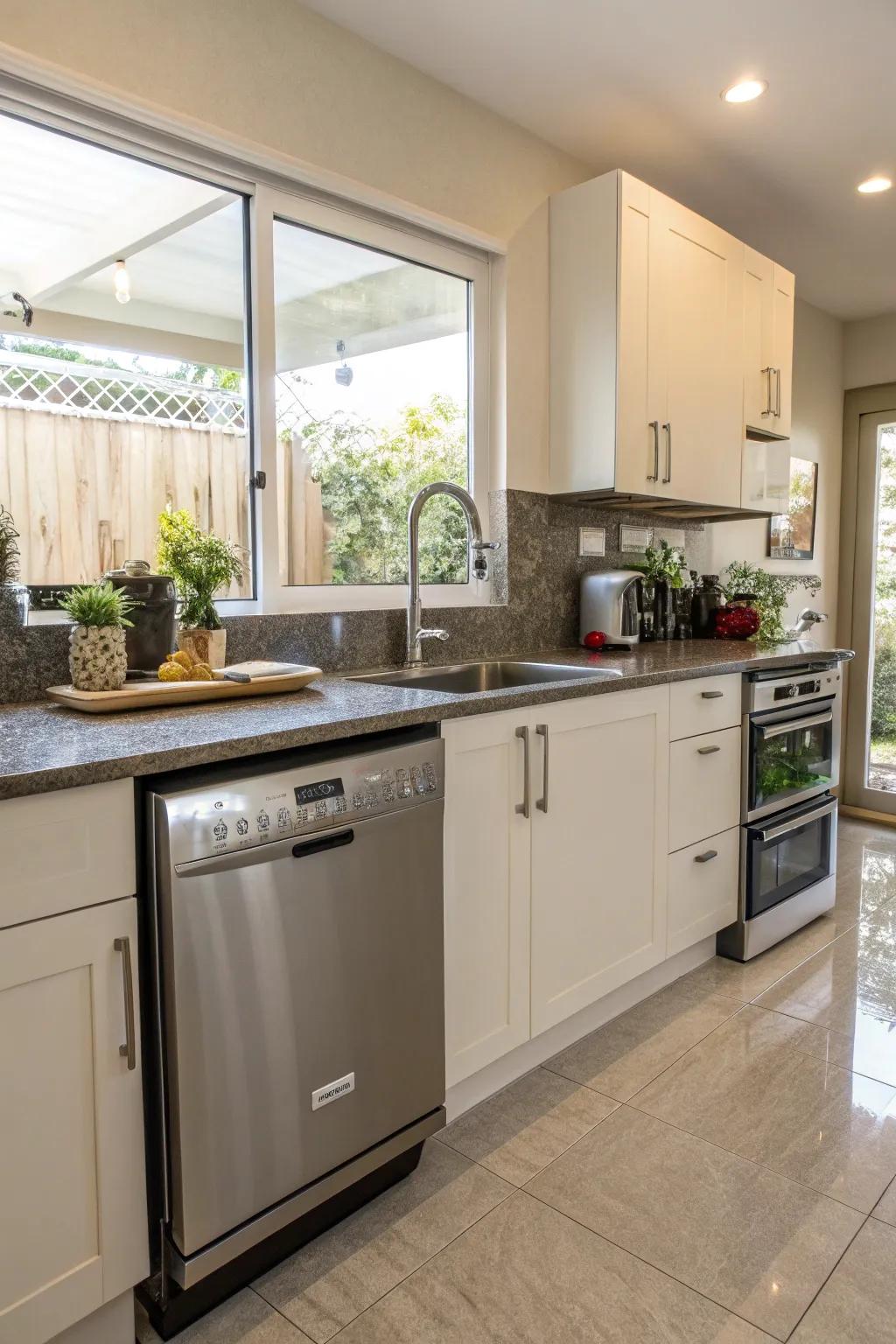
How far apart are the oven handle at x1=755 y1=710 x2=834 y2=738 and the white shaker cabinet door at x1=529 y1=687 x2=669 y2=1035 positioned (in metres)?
0.52

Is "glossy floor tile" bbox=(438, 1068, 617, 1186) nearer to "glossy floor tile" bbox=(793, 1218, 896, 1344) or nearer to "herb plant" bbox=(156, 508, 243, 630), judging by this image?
"glossy floor tile" bbox=(793, 1218, 896, 1344)

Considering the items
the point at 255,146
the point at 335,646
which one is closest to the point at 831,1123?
the point at 335,646

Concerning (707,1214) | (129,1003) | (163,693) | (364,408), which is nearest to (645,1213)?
(707,1214)

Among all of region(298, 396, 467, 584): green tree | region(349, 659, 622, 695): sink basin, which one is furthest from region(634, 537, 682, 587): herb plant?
region(349, 659, 622, 695): sink basin

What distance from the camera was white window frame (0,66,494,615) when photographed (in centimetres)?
178

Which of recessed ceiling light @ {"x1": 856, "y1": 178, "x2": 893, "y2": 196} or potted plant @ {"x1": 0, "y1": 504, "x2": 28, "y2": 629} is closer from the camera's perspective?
potted plant @ {"x1": 0, "y1": 504, "x2": 28, "y2": 629}

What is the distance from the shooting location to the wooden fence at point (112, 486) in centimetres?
183

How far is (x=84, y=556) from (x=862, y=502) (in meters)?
4.11

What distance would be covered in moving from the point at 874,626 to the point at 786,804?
2.26 m

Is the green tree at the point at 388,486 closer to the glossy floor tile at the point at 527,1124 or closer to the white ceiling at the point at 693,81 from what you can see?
the white ceiling at the point at 693,81

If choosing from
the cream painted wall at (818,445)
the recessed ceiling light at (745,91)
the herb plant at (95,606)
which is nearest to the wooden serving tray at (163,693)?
the herb plant at (95,606)

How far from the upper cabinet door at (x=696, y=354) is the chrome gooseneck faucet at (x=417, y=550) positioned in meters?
0.82

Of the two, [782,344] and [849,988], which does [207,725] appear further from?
[782,344]

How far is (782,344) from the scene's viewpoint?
11.4ft
